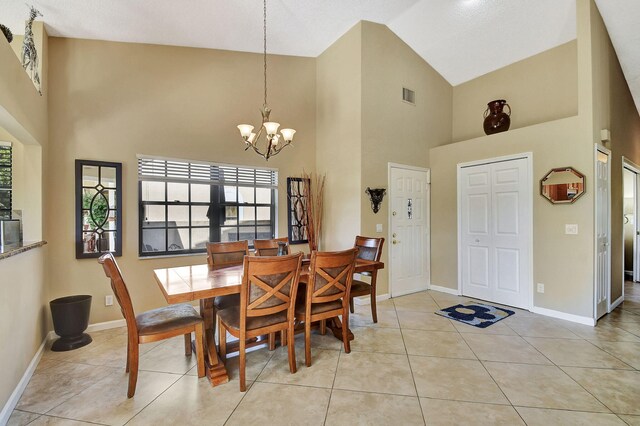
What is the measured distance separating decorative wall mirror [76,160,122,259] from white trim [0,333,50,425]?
1.03m

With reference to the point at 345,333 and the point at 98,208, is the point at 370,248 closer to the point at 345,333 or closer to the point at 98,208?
the point at 345,333

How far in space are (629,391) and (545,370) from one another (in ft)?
1.60

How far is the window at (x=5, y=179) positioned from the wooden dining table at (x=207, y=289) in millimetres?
1791

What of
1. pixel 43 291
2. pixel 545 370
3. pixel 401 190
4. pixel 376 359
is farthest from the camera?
pixel 401 190

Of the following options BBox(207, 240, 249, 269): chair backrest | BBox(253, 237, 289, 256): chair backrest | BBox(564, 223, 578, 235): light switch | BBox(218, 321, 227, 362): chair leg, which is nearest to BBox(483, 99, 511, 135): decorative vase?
BBox(564, 223, 578, 235): light switch

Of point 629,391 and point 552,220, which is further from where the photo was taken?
point 552,220

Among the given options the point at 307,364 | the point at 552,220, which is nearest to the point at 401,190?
the point at 552,220

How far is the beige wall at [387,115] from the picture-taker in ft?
13.8

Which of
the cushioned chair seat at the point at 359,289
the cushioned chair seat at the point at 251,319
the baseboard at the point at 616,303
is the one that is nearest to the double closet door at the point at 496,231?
the baseboard at the point at 616,303

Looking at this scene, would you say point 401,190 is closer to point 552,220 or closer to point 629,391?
point 552,220

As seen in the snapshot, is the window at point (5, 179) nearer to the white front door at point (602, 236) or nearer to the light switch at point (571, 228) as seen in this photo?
the light switch at point (571, 228)

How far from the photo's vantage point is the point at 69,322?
2.93m

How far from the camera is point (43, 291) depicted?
3004mm

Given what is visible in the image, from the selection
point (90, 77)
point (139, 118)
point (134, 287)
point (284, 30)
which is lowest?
point (134, 287)
